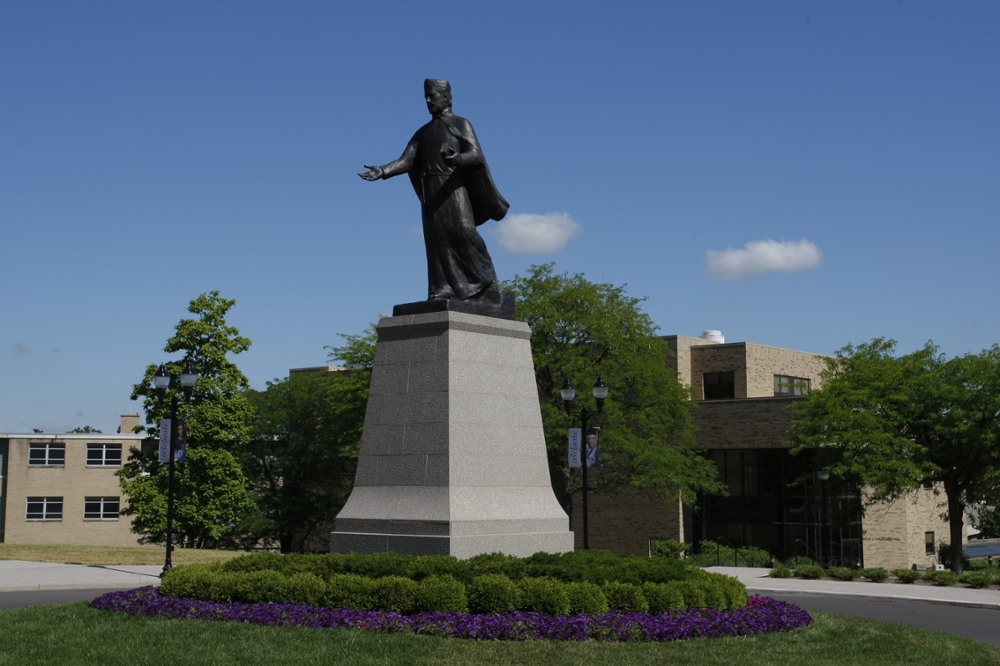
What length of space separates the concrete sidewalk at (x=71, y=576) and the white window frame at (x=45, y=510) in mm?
42343

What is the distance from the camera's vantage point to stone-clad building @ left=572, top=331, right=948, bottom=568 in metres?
46.2

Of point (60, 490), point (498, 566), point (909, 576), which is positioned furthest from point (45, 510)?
point (498, 566)

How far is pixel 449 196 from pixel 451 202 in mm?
100

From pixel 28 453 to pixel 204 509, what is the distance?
32.5 metres

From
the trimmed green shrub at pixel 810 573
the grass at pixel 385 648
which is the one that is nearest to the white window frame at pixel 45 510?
the trimmed green shrub at pixel 810 573

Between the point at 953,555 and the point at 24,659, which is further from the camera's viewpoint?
the point at 953,555

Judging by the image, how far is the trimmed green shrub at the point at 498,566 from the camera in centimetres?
1385

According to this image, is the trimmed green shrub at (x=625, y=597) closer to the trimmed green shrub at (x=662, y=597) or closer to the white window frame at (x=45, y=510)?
the trimmed green shrub at (x=662, y=597)

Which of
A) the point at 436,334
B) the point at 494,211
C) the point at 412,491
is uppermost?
the point at 494,211

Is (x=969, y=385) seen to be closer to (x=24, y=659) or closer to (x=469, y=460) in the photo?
(x=469, y=460)

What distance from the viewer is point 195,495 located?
43.1 meters

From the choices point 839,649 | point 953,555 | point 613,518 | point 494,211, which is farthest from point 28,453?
point 839,649

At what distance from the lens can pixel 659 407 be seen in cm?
4247

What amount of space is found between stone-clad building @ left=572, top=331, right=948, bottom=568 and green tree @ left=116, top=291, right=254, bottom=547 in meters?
14.6
